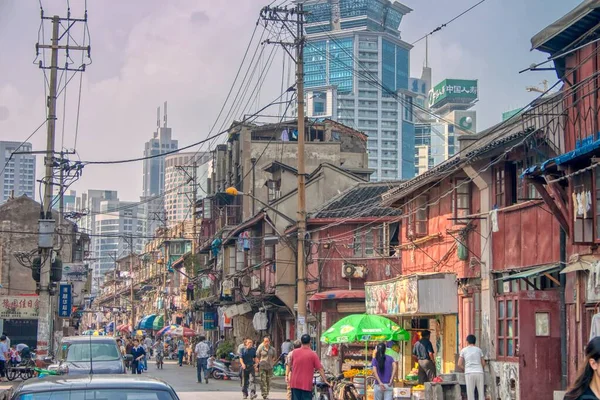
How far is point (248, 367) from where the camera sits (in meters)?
28.4

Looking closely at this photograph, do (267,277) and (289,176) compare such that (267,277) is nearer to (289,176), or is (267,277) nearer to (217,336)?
(289,176)

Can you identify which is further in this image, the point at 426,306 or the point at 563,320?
the point at 426,306

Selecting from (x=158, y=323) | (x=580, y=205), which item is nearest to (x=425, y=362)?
(x=580, y=205)

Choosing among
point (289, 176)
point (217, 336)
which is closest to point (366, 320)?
point (289, 176)

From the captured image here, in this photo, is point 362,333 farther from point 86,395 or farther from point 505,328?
point 86,395

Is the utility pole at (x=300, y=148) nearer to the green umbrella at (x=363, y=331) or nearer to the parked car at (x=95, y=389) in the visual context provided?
the green umbrella at (x=363, y=331)

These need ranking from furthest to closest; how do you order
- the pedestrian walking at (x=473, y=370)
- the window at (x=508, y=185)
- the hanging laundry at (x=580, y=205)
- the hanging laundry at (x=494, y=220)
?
1. the window at (x=508, y=185)
2. the hanging laundry at (x=494, y=220)
3. the pedestrian walking at (x=473, y=370)
4. the hanging laundry at (x=580, y=205)

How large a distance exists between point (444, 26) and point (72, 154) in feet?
77.5

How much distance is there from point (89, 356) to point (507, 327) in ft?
34.7

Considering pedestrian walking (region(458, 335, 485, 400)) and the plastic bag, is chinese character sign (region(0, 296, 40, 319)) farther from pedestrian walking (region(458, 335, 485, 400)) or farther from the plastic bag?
pedestrian walking (region(458, 335, 485, 400))

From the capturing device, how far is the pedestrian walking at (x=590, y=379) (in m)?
6.08

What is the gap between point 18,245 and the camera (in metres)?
64.6

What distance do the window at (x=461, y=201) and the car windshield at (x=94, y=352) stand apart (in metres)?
10.1

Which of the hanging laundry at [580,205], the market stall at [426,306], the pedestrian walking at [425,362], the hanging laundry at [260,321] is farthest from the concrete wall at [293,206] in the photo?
the hanging laundry at [580,205]
